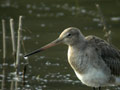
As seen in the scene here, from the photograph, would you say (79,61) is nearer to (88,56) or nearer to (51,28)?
(88,56)

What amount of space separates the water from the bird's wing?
114cm

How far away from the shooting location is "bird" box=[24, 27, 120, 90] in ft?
30.4

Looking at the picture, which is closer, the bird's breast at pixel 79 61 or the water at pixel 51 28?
the bird's breast at pixel 79 61

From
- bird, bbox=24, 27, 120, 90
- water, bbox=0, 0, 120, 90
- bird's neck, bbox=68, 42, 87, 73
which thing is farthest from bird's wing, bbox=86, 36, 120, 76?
water, bbox=0, 0, 120, 90

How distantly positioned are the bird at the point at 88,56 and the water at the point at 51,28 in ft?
4.23

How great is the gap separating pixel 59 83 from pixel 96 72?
1875 mm

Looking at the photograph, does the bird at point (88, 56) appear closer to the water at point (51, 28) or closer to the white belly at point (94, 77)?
the white belly at point (94, 77)

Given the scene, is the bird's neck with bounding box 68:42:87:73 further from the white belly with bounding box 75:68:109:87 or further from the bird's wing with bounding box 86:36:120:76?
the bird's wing with bounding box 86:36:120:76

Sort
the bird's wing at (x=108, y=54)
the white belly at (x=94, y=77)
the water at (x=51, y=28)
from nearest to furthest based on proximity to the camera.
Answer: the white belly at (x=94, y=77), the bird's wing at (x=108, y=54), the water at (x=51, y=28)

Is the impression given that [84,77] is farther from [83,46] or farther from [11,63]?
[11,63]

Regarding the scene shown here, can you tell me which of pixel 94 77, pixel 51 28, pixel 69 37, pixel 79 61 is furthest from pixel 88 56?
pixel 51 28

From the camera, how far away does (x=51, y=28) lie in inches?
592

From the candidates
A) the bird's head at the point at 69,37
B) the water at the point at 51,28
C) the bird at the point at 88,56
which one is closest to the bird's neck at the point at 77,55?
the bird at the point at 88,56

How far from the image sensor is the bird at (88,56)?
9266 mm
